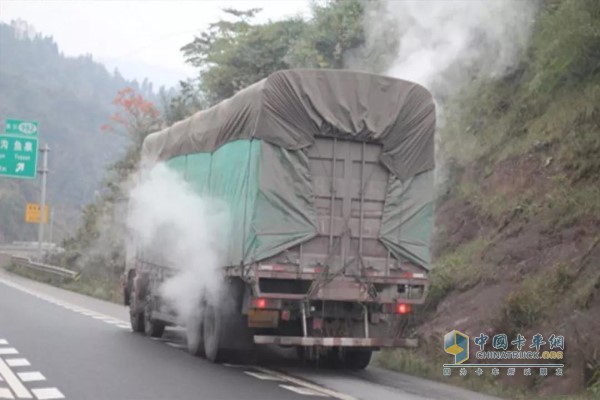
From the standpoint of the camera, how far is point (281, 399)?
32.8 ft

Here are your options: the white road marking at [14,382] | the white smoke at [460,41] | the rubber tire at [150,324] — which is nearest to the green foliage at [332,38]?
the white smoke at [460,41]

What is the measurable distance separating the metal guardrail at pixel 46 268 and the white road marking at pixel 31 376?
27.1 metres

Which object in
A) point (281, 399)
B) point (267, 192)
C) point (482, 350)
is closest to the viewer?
point (281, 399)

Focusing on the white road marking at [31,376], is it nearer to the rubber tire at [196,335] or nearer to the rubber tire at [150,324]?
the rubber tire at [196,335]

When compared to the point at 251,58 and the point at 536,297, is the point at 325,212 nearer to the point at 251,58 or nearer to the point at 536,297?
the point at 536,297

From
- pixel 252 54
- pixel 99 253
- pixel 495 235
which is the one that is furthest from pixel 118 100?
pixel 495 235

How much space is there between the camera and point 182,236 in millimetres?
15070

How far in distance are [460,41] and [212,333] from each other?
11.6 m

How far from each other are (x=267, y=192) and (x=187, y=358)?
10.6 ft

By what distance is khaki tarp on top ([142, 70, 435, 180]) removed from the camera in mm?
12391

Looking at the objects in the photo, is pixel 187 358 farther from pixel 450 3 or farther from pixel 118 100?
pixel 118 100

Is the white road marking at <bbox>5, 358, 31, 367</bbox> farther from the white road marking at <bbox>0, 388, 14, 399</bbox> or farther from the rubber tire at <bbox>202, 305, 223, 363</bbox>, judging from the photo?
the rubber tire at <bbox>202, 305, 223, 363</bbox>

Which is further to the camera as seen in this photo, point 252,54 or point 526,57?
point 252,54

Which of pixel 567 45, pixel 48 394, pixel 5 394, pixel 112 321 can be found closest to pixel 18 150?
pixel 112 321
